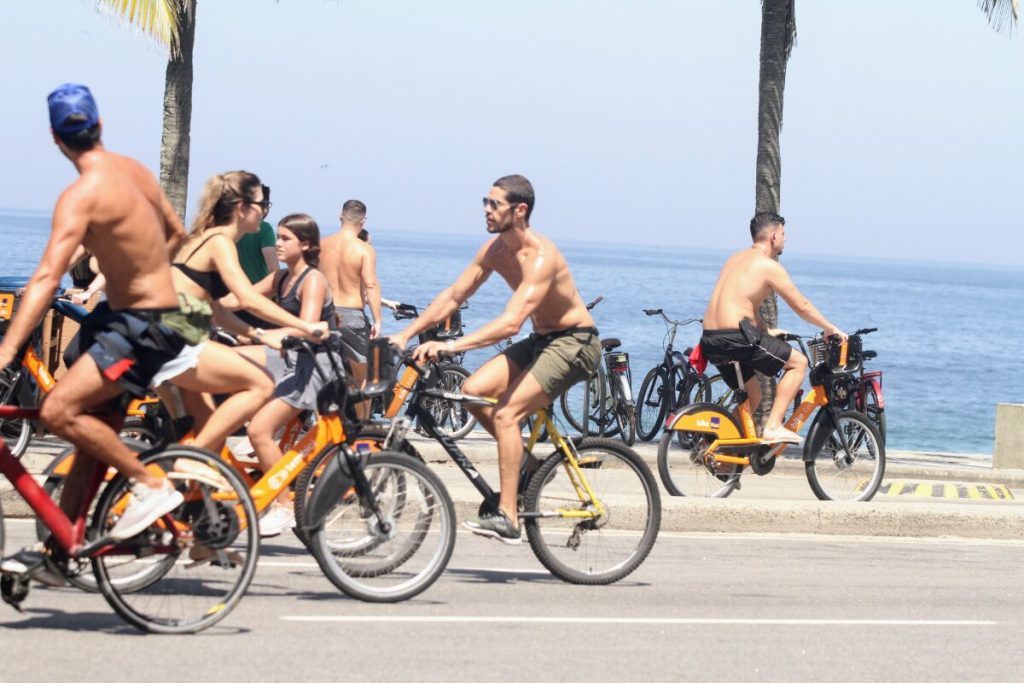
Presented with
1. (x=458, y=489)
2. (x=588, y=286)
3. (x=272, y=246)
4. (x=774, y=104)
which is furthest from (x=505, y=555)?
(x=588, y=286)

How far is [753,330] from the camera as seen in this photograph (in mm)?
11172

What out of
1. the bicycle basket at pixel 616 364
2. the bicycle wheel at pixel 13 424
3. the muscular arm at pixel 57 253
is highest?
the muscular arm at pixel 57 253

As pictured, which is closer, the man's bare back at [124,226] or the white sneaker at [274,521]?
the man's bare back at [124,226]

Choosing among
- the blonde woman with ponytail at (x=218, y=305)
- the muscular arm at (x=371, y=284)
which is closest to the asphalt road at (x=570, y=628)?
the blonde woman with ponytail at (x=218, y=305)

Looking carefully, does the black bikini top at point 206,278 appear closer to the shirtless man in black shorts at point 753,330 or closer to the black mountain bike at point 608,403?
the shirtless man in black shorts at point 753,330

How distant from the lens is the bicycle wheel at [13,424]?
11203mm

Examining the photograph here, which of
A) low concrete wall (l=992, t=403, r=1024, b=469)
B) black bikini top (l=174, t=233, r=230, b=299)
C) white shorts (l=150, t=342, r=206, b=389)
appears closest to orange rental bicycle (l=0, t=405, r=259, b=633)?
white shorts (l=150, t=342, r=206, b=389)

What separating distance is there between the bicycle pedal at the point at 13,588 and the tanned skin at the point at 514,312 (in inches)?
83.5

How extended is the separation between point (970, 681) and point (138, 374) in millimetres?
3337

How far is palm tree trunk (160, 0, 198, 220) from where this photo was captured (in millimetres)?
16531

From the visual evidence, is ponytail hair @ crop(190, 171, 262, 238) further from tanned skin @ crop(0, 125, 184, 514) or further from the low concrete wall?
the low concrete wall

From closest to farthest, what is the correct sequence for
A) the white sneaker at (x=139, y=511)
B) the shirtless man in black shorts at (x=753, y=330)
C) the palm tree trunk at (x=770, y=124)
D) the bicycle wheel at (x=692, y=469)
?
the white sneaker at (x=139, y=511) → the bicycle wheel at (x=692, y=469) → the shirtless man in black shorts at (x=753, y=330) → the palm tree trunk at (x=770, y=124)

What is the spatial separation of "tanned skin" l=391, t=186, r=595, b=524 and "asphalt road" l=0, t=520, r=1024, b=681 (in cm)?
71

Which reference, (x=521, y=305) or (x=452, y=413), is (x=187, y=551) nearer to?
(x=521, y=305)
